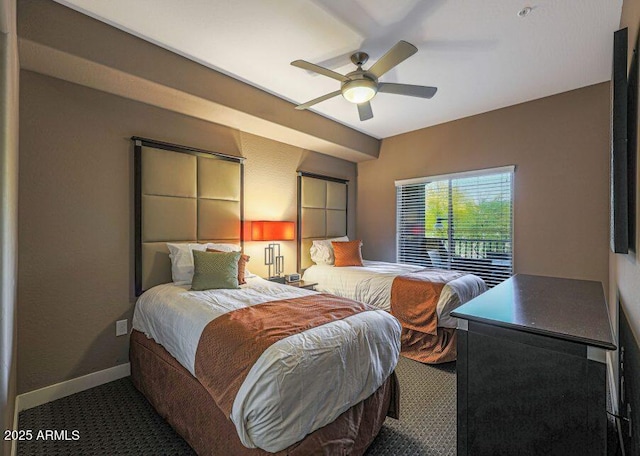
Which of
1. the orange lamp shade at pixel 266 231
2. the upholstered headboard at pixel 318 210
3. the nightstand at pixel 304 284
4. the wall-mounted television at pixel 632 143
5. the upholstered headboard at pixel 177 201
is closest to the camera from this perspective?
the wall-mounted television at pixel 632 143

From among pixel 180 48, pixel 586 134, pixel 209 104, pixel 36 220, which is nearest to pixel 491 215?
pixel 586 134

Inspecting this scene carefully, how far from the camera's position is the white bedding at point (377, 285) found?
290 centimetres

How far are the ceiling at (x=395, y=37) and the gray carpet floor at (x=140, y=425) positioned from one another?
288cm

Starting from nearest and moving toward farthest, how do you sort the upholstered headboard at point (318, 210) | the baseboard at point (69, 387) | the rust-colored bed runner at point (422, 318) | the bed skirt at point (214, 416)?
the bed skirt at point (214, 416)
the baseboard at point (69, 387)
the rust-colored bed runner at point (422, 318)
the upholstered headboard at point (318, 210)

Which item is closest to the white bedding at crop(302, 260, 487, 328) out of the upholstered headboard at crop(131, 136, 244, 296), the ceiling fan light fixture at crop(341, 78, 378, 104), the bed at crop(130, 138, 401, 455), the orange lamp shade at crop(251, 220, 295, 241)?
the orange lamp shade at crop(251, 220, 295, 241)

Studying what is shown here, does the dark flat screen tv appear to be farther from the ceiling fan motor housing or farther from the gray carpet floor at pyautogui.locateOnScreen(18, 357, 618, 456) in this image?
the ceiling fan motor housing

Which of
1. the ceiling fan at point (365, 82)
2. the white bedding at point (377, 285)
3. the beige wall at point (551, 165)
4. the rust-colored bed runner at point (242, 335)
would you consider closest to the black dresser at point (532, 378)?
the rust-colored bed runner at point (242, 335)

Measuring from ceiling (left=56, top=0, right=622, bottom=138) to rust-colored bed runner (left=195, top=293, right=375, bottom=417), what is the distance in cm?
209

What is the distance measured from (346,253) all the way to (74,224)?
3074 mm

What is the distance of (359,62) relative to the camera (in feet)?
8.67

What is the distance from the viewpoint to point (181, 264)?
2830mm

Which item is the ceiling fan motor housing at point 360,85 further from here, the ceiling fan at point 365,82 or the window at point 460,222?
the window at point 460,222

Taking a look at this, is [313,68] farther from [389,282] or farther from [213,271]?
[389,282]

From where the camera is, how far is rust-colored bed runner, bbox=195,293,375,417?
4.86 ft
